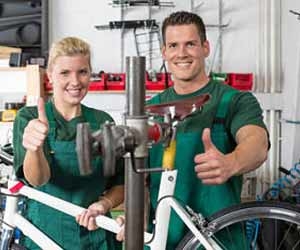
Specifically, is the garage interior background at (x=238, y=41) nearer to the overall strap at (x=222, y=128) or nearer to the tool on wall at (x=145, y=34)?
the tool on wall at (x=145, y=34)

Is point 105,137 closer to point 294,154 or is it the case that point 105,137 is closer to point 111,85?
point 111,85

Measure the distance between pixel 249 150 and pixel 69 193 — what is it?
593 mm

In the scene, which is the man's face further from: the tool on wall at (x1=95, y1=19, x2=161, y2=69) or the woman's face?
the tool on wall at (x1=95, y1=19, x2=161, y2=69)

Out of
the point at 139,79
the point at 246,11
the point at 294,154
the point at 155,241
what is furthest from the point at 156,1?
the point at 139,79

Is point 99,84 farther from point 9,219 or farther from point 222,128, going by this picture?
point 222,128

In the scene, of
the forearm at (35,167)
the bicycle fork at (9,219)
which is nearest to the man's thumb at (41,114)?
the forearm at (35,167)

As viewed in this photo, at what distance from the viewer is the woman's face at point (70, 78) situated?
51.9 inches

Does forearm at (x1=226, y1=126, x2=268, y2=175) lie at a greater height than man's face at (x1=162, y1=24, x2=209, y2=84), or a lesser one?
lesser

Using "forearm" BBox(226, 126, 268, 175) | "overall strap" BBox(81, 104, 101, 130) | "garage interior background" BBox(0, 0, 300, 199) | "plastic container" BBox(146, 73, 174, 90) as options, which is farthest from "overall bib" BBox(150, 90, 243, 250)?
"garage interior background" BBox(0, 0, 300, 199)

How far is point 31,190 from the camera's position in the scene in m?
1.43

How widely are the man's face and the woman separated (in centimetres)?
24

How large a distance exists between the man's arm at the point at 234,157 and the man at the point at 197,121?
0.11 feet

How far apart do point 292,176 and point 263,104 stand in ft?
2.12

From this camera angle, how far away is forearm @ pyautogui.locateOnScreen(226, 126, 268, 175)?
3.05ft
